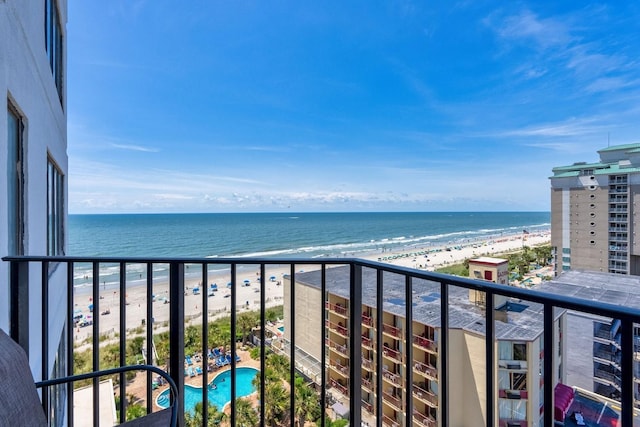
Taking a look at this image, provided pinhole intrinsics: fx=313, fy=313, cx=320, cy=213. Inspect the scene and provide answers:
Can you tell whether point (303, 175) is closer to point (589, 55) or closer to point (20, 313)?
point (589, 55)

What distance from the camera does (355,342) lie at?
1.38 metres

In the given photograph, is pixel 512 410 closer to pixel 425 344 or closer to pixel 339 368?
pixel 425 344

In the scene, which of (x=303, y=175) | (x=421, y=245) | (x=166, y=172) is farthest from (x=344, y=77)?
(x=166, y=172)

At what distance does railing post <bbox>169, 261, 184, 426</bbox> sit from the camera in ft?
4.63

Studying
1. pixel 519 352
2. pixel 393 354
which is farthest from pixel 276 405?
pixel 519 352

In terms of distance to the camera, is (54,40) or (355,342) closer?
(355,342)

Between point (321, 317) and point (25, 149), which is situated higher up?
Answer: point (25, 149)

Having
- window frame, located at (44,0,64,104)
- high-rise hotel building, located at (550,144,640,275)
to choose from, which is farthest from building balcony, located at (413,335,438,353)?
high-rise hotel building, located at (550,144,640,275)

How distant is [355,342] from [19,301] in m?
1.64

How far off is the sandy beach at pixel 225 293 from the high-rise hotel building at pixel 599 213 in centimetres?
806

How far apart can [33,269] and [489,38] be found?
18958 mm

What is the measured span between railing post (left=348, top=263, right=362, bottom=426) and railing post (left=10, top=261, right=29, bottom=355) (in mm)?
1608

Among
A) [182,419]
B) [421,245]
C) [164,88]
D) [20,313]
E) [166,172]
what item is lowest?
[421,245]

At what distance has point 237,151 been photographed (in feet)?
107
